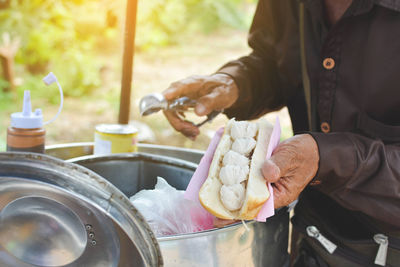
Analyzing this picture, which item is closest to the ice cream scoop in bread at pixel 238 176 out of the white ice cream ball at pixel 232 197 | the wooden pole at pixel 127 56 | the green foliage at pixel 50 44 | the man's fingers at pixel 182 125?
the white ice cream ball at pixel 232 197

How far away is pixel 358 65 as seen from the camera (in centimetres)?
122

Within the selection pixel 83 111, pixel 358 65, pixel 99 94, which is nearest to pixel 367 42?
pixel 358 65

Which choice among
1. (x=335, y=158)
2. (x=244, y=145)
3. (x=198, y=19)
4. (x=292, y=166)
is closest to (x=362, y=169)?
(x=335, y=158)

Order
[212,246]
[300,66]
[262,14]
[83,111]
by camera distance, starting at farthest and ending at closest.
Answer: [83,111] < [262,14] < [300,66] < [212,246]

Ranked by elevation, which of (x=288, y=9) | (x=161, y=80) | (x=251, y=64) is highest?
(x=288, y=9)

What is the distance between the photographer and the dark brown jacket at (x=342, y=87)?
40.0 inches

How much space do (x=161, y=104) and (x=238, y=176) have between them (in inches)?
17.9

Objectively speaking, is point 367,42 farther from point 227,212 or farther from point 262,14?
point 227,212

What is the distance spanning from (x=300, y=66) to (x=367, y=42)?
1.12 feet

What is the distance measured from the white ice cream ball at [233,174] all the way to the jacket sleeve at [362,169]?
0.21 m

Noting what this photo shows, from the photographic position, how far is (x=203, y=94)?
1.46 meters

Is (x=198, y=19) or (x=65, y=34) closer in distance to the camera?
(x=65, y=34)

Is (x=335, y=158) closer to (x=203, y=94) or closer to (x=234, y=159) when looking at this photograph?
(x=234, y=159)

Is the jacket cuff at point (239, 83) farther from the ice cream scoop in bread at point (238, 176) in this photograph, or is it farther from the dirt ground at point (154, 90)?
the dirt ground at point (154, 90)
